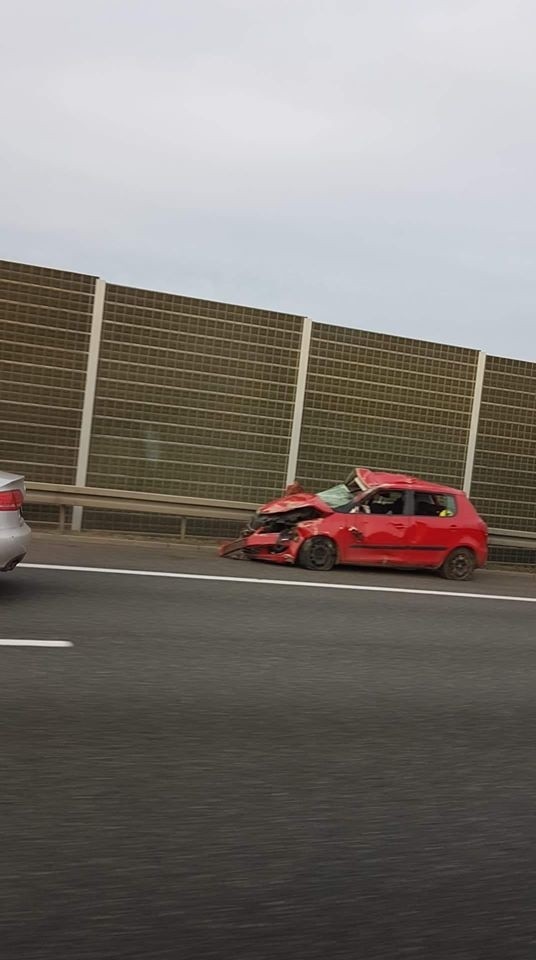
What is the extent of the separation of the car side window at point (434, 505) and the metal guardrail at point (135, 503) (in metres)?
2.40

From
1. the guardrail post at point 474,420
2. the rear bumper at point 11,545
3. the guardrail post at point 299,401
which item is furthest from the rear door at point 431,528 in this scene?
the rear bumper at point 11,545

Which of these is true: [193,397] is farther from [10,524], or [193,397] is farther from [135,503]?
[10,524]

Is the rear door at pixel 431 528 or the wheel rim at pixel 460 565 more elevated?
the rear door at pixel 431 528

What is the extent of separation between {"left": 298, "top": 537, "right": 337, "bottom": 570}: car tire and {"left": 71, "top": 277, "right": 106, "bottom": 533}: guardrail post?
466 cm

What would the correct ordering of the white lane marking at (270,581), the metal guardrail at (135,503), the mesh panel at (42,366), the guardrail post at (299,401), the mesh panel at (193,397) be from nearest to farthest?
the white lane marking at (270,581) < the metal guardrail at (135,503) < the mesh panel at (42,366) < the mesh panel at (193,397) < the guardrail post at (299,401)

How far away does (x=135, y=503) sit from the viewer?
14109 mm

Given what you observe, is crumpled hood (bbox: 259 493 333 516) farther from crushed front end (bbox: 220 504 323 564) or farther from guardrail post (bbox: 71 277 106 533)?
guardrail post (bbox: 71 277 106 533)

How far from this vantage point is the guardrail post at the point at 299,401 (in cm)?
1622

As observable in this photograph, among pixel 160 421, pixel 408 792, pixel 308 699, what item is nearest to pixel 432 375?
pixel 160 421

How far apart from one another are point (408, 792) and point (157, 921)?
1.62m

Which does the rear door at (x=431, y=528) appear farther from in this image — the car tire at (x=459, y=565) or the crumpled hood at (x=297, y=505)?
the crumpled hood at (x=297, y=505)

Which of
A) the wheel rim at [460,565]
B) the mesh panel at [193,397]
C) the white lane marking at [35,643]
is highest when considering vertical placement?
the mesh panel at [193,397]

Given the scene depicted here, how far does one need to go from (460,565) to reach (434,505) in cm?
98

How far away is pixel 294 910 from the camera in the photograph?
10.0 feet
